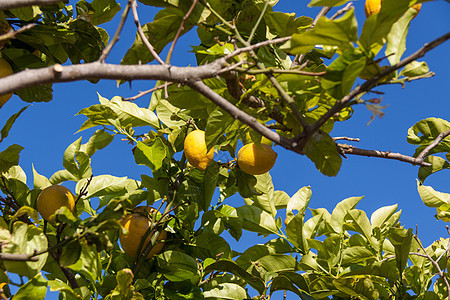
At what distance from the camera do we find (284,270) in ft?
4.55

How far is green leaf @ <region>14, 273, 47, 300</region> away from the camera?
0.87m

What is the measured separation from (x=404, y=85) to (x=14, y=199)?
128 centimetres

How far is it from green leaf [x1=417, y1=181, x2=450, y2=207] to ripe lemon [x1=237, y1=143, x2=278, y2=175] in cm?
83

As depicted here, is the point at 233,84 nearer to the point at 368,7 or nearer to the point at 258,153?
the point at 258,153

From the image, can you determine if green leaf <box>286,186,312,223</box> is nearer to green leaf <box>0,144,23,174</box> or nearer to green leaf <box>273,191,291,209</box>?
green leaf <box>273,191,291,209</box>

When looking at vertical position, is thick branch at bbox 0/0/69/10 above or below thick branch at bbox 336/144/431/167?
below

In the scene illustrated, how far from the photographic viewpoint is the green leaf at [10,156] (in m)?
1.27

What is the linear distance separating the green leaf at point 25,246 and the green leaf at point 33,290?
0.15ft

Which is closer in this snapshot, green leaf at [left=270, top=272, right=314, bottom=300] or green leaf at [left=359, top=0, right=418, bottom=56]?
green leaf at [left=359, top=0, right=418, bottom=56]

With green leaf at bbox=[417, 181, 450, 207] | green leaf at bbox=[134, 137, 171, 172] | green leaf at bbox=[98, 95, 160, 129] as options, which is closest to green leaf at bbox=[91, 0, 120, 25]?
green leaf at bbox=[98, 95, 160, 129]

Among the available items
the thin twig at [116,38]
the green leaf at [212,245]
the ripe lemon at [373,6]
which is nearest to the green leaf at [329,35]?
the thin twig at [116,38]

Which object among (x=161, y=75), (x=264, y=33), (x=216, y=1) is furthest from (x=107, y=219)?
(x=264, y=33)

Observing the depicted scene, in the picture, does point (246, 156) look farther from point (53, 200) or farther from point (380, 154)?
point (53, 200)

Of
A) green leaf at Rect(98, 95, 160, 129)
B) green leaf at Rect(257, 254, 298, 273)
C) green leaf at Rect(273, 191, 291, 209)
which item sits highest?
green leaf at Rect(98, 95, 160, 129)
